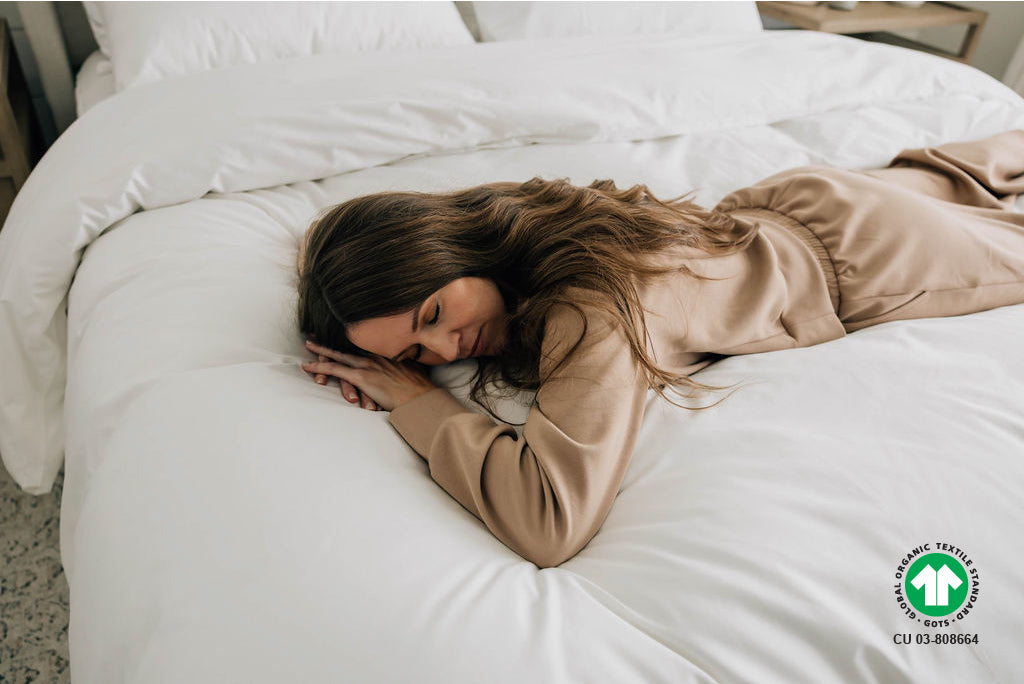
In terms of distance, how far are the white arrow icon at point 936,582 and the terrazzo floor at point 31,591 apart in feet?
3.76

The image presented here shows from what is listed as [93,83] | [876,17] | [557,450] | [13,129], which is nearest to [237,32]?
[93,83]

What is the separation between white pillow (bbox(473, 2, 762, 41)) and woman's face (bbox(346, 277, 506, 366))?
1100 mm

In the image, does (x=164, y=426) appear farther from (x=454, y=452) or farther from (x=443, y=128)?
(x=443, y=128)

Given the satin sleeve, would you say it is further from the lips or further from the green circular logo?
the green circular logo

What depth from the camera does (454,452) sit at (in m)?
0.71

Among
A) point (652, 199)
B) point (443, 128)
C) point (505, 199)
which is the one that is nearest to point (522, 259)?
point (505, 199)

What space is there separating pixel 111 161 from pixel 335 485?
77 centimetres

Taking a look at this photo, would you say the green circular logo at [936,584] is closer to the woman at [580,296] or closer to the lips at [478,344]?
the woman at [580,296]

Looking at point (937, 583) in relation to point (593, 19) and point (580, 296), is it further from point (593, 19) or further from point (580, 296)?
point (593, 19)

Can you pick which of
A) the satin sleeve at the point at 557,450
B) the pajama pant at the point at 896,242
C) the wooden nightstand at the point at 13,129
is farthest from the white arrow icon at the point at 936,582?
the wooden nightstand at the point at 13,129

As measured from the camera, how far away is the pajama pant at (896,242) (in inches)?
39.1

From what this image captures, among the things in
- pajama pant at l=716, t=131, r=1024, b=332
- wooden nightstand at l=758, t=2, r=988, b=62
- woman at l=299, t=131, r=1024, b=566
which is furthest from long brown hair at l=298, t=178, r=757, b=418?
wooden nightstand at l=758, t=2, r=988, b=62

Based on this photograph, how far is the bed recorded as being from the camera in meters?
0.55

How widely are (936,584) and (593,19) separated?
1.54 metres
